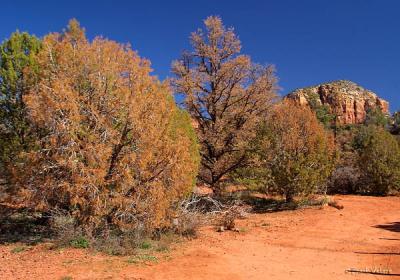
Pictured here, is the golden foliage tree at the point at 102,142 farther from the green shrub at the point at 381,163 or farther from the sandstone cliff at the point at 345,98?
the sandstone cliff at the point at 345,98

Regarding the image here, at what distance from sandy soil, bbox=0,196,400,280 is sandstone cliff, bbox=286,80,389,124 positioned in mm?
73599

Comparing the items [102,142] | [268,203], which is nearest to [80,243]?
[102,142]

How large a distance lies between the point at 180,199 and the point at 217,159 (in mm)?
8770

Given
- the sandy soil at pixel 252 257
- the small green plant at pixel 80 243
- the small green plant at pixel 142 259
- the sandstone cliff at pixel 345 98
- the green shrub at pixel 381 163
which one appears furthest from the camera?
the sandstone cliff at pixel 345 98

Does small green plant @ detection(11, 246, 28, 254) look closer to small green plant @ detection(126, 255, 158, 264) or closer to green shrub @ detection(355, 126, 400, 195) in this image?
small green plant @ detection(126, 255, 158, 264)

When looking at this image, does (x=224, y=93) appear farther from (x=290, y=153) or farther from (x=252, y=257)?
(x=252, y=257)

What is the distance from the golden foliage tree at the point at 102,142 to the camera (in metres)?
13.1

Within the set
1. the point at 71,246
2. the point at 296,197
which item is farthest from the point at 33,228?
the point at 296,197

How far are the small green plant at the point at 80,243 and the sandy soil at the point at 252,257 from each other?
389mm

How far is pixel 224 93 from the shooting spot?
2497cm

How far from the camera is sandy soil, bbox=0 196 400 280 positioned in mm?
10703

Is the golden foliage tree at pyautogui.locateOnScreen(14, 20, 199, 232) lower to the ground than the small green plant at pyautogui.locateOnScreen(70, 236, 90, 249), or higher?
higher

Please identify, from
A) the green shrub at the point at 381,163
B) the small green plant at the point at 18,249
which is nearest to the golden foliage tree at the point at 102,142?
the small green plant at the point at 18,249

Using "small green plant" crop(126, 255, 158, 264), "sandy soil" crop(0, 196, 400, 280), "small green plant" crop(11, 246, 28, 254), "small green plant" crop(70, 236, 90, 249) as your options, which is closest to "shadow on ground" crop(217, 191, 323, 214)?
"sandy soil" crop(0, 196, 400, 280)
